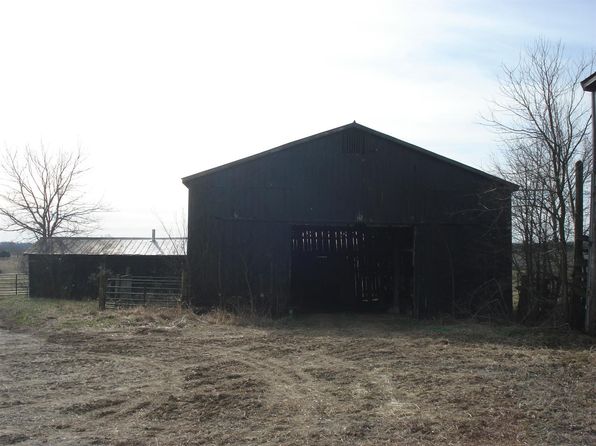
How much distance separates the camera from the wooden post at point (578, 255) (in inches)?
557

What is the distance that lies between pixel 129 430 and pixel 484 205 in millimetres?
13989

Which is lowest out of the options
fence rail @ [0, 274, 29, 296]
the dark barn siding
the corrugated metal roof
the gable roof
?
fence rail @ [0, 274, 29, 296]

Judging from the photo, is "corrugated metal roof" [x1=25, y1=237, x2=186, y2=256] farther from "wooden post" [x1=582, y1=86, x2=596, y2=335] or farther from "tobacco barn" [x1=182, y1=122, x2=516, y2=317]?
"wooden post" [x1=582, y1=86, x2=596, y2=335]

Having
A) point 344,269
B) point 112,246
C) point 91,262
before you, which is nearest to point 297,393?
point 344,269

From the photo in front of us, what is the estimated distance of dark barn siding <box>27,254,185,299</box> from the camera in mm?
30078

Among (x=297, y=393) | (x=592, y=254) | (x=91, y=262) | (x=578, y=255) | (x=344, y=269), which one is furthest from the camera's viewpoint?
(x=91, y=262)

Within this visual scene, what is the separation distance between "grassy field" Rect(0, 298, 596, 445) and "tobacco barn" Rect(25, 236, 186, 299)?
15604 millimetres

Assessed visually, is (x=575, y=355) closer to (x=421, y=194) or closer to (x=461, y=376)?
(x=461, y=376)

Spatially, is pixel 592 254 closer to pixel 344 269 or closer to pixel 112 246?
pixel 344 269

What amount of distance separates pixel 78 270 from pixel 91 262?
0.89 m

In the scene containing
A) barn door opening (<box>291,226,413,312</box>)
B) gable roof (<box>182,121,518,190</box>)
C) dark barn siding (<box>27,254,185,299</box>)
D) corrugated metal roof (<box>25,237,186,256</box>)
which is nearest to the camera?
gable roof (<box>182,121,518,190</box>)

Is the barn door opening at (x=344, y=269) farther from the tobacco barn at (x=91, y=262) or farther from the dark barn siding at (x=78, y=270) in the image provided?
the dark barn siding at (x=78, y=270)

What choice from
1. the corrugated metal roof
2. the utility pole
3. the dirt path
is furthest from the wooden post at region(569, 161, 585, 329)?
the corrugated metal roof

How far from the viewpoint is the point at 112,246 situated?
31828 mm
